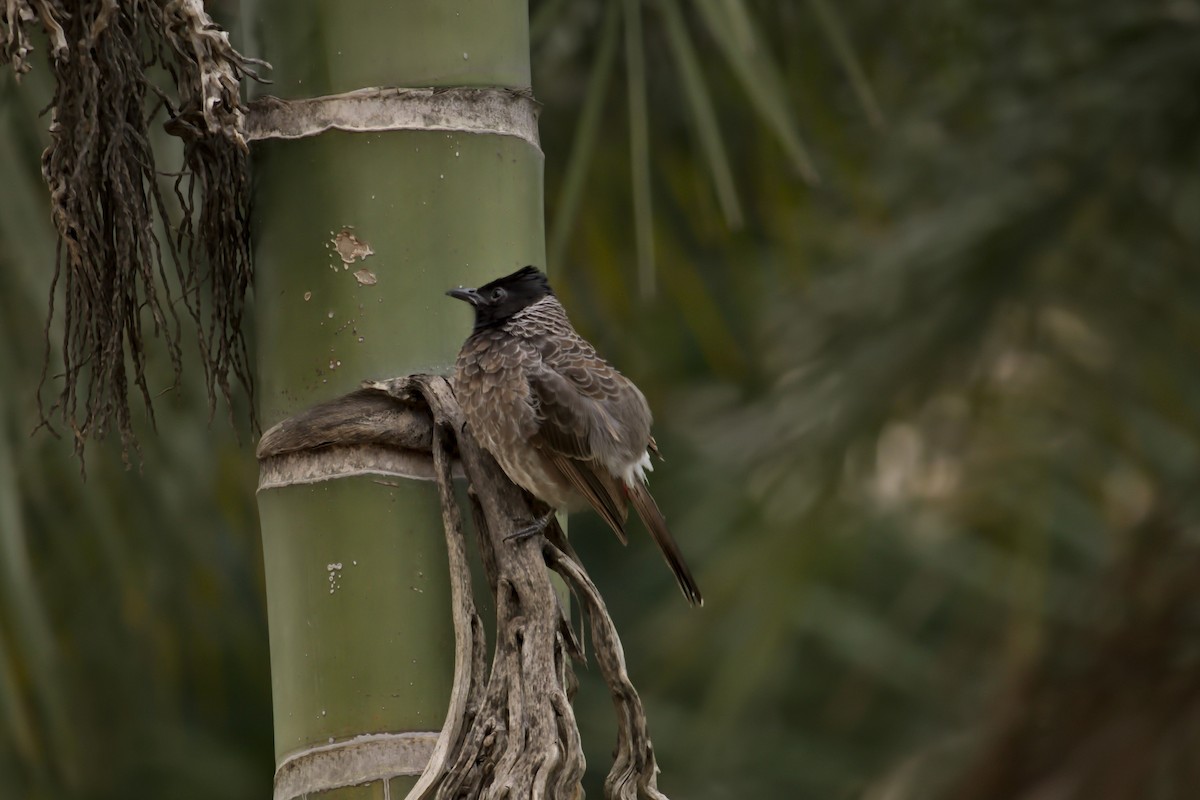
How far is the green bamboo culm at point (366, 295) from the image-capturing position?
2.31 m

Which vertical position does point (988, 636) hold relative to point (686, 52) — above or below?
below

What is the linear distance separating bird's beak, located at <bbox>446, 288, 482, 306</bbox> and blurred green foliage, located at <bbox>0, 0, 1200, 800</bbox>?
93cm

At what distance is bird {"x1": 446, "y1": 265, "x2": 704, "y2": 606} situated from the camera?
9.23 feet

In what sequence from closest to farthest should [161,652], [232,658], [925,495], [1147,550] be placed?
[1147,550], [161,652], [232,658], [925,495]

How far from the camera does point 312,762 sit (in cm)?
229

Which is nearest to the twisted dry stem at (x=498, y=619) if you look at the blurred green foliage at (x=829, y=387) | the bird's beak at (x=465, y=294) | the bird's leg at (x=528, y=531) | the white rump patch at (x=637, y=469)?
the bird's leg at (x=528, y=531)

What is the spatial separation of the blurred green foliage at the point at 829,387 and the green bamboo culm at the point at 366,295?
981mm

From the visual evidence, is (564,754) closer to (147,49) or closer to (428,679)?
(428,679)

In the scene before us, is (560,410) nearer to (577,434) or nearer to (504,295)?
(577,434)

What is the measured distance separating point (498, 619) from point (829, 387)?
83.1 inches

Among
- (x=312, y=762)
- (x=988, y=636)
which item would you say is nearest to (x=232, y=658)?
(x=988, y=636)

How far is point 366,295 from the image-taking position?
94.1 inches

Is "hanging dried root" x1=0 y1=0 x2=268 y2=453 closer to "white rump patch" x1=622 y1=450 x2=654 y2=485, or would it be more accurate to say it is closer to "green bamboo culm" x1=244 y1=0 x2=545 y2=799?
"green bamboo culm" x1=244 y1=0 x2=545 y2=799

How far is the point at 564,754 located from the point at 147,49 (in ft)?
7.32
